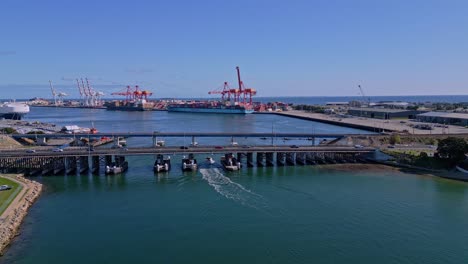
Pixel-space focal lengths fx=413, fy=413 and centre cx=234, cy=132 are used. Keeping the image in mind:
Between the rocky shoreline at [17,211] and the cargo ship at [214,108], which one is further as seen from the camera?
the cargo ship at [214,108]

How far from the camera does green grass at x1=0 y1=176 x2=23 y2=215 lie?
16.6 metres

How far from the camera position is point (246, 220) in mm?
15750

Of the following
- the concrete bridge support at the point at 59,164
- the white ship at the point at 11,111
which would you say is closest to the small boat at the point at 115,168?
the concrete bridge support at the point at 59,164

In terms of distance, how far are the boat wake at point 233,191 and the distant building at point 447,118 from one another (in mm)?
32667

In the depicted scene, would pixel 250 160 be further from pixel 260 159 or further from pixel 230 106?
pixel 230 106

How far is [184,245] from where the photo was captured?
13594mm

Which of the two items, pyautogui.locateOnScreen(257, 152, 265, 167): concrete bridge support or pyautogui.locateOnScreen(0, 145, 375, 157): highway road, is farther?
pyautogui.locateOnScreen(257, 152, 265, 167): concrete bridge support

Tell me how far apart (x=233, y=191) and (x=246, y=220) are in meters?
4.25

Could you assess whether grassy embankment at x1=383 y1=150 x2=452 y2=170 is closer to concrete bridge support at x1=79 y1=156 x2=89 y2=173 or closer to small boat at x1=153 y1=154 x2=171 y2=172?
small boat at x1=153 y1=154 x2=171 y2=172

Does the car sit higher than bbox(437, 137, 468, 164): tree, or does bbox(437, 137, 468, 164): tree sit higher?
bbox(437, 137, 468, 164): tree

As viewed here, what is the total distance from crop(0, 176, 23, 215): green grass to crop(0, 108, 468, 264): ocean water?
1065 millimetres

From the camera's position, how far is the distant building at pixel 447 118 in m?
44.8

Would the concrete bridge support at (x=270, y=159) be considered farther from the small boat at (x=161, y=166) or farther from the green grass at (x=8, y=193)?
the green grass at (x=8, y=193)

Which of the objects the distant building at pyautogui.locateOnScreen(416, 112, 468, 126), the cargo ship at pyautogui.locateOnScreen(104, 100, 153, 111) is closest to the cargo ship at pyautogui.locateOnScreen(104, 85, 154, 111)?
the cargo ship at pyautogui.locateOnScreen(104, 100, 153, 111)
